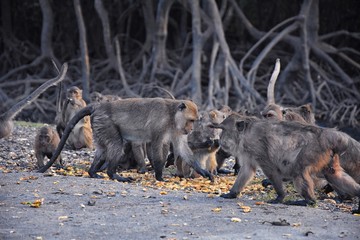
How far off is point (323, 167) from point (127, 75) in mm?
15557

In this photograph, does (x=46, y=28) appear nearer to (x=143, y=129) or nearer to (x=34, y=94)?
(x=143, y=129)

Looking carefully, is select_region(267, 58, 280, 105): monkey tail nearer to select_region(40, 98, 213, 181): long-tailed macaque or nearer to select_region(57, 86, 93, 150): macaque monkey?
select_region(40, 98, 213, 181): long-tailed macaque

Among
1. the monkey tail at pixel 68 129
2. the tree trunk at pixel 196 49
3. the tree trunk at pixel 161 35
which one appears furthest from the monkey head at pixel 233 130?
the tree trunk at pixel 161 35

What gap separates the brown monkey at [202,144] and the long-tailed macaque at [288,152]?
201 centimetres

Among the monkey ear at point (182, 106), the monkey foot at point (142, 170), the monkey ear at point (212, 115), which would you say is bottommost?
the monkey foot at point (142, 170)

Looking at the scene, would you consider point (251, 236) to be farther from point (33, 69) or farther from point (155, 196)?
point (33, 69)

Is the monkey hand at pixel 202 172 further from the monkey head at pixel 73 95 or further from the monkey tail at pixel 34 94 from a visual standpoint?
the monkey head at pixel 73 95

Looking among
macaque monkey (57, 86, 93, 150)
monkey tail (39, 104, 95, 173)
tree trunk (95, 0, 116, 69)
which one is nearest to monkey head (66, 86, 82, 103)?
macaque monkey (57, 86, 93, 150)

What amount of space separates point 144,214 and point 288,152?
1.84 meters

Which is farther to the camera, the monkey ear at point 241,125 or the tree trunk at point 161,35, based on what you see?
the tree trunk at point 161,35

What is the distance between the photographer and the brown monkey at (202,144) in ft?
38.5

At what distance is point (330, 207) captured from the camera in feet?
31.7

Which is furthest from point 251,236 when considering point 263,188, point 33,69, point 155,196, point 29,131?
point 33,69

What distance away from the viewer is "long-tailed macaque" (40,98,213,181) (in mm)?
11109
